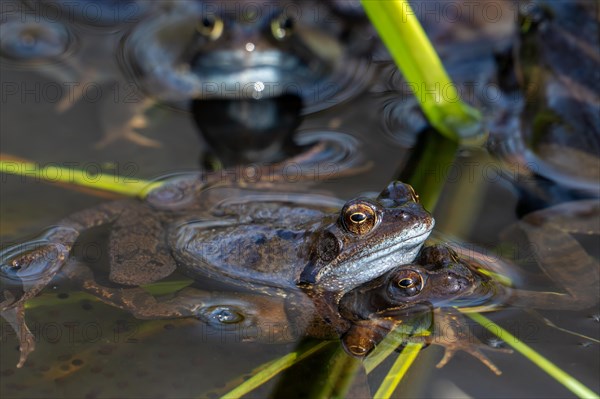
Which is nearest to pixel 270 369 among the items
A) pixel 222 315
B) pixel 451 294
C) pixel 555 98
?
pixel 222 315

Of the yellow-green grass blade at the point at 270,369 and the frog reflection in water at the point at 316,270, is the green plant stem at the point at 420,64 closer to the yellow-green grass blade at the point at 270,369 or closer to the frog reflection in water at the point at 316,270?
the frog reflection in water at the point at 316,270

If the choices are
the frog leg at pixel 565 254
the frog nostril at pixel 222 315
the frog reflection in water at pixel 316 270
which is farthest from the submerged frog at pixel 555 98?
the frog nostril at pixel 222 315

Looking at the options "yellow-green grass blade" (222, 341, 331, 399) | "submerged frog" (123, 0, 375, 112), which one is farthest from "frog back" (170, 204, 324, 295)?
"submerged frog" (123, 0, 375, 112)

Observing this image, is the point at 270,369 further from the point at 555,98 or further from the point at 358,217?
the point at 555,98

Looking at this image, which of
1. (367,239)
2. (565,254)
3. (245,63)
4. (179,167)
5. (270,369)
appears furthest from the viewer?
(245,63)

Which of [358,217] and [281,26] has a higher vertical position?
[281,26]
